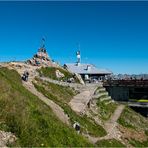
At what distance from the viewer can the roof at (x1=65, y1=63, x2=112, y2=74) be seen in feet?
315

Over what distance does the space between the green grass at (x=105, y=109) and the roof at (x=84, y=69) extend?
103ft

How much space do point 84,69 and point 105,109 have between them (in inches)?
1558

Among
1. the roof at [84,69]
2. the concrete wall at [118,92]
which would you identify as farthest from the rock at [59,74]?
the roof at [84,69]

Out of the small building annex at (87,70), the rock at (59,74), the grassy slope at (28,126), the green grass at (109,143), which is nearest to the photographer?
the grassy slope at (28,126)

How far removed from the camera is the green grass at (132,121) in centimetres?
5694

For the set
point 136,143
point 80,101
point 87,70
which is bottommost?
point 136,143

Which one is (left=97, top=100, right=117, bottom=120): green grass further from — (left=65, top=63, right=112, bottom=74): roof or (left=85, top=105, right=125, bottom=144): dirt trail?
(left=65, top=63, right=112, bottom=74): roof

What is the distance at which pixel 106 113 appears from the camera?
57.5 metres

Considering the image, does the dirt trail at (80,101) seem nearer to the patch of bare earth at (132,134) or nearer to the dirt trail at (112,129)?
the dirt trail at (112,129)

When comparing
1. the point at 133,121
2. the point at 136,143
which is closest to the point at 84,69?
the point at 133,121

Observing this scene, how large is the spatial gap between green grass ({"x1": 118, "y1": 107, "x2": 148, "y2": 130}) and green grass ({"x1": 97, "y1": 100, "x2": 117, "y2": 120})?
2092mm

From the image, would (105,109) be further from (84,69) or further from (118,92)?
(84,69)

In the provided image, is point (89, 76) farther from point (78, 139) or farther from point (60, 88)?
point (78, 139)

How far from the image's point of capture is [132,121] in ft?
199
